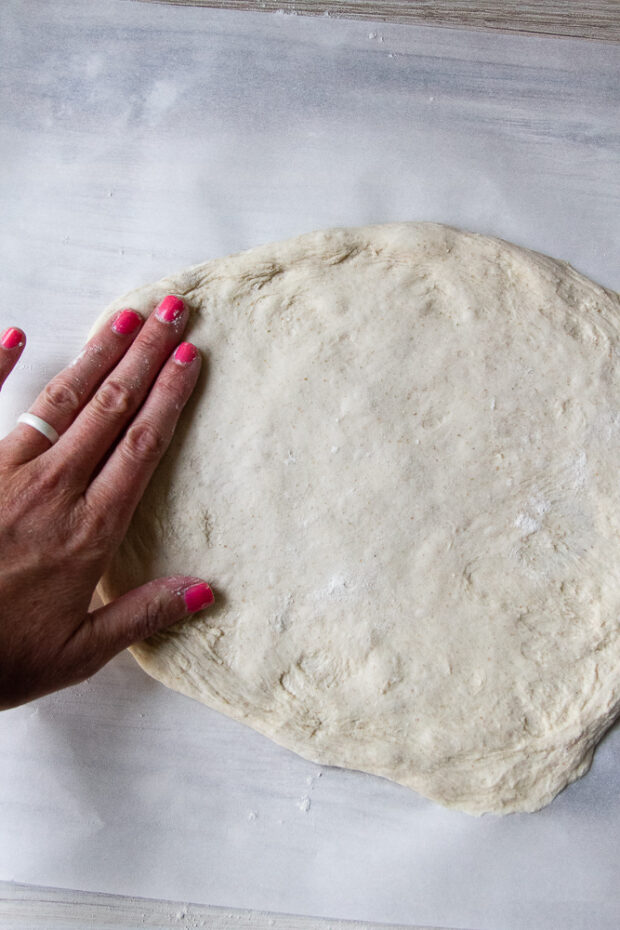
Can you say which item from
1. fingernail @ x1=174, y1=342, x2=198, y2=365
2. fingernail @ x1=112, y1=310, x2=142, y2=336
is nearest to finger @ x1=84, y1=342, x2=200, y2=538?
fingernail @ x1=174, y1=342, x2=198, y2=365

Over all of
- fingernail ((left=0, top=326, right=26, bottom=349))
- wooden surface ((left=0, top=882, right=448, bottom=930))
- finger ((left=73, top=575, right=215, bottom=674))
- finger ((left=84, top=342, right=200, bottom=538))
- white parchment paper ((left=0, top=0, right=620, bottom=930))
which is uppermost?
white parchment paper ((left=0, top=0, right=620, bottom=930))

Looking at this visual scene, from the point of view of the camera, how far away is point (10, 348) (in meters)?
1.58

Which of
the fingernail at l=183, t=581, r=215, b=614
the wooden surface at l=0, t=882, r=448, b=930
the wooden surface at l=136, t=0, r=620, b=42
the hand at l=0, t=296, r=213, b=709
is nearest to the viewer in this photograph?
the hand at l=0, t=296, r=213, b=709

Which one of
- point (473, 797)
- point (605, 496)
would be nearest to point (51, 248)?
point (605, 496)

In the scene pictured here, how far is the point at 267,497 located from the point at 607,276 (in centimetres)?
97

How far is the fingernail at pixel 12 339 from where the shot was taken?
1.57 metres

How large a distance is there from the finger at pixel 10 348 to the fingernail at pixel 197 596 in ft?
2.06

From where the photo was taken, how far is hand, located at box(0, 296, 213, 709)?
140 centimetres

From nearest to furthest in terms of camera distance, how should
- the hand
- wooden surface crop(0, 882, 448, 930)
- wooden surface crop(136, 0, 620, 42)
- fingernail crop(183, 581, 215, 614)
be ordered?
the hand < fingernail crop(183, 581, 215, 614) < wooden surface crop(0, 882, 448, 930) < wooden surface crop(136, 0, 620, 42)

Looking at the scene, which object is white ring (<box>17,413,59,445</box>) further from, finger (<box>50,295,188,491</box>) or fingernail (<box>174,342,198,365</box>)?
→ fingernail (<box>174,342,198,365</box>)

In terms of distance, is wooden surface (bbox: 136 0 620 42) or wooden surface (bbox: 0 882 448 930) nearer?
wooden surface (bbox: 0 882 448 930)

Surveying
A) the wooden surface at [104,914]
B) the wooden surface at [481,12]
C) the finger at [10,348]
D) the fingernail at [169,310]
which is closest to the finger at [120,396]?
the fingernail at [169,310]

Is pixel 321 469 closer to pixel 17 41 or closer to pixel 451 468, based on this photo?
pixel 451 468

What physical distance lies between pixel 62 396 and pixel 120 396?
0.13m
